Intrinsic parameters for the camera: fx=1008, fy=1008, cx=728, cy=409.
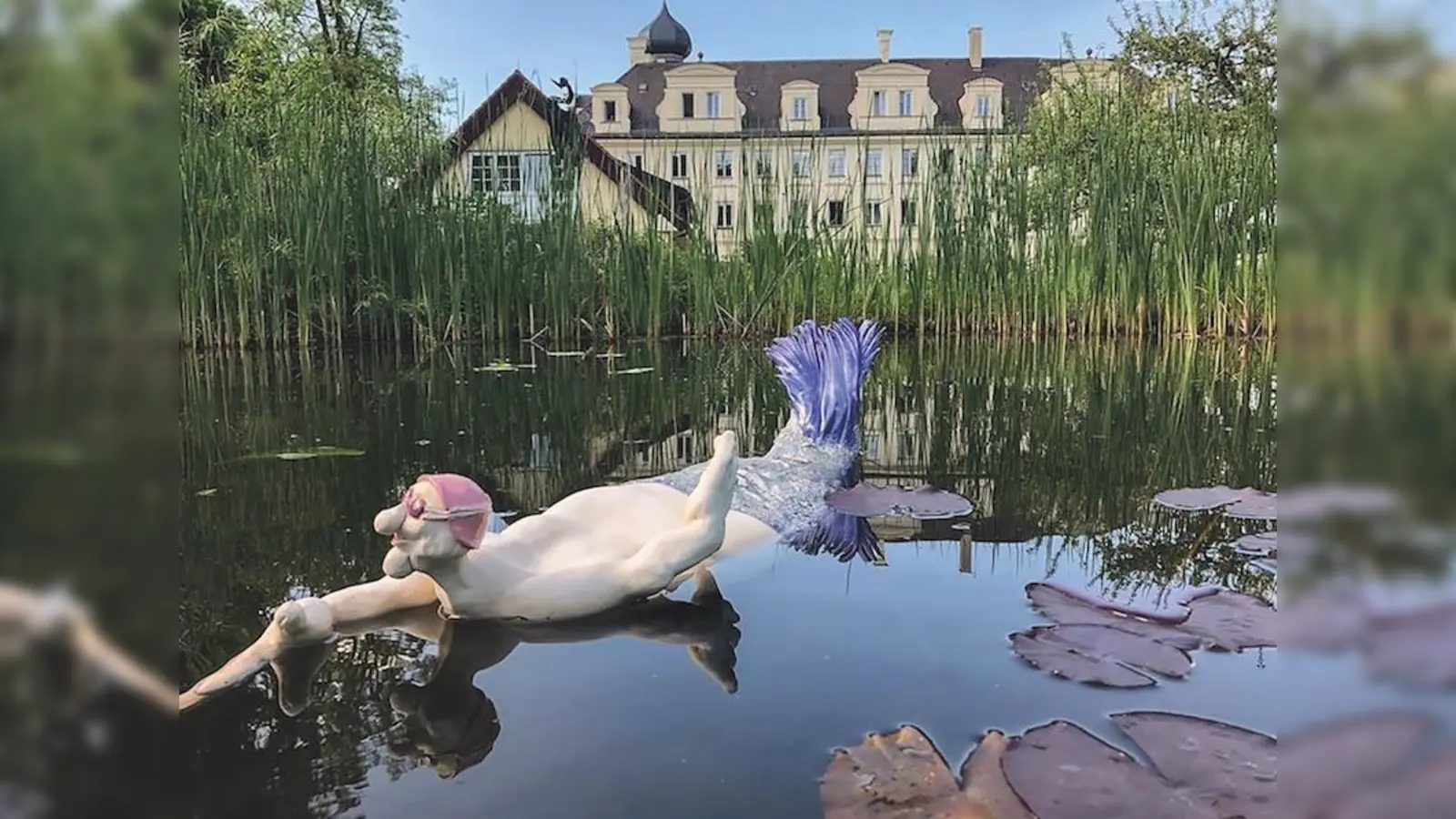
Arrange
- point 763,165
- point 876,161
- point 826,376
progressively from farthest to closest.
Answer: point 876,161
point 763,165
point 826,376

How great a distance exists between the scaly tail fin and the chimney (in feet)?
97.4

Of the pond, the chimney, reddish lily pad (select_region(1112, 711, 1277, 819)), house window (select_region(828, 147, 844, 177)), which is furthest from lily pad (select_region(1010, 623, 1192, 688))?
the chimney

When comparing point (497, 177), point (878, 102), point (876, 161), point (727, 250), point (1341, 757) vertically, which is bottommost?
point (1341, 757)

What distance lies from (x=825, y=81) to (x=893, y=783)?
2803 cm

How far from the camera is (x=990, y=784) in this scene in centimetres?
92

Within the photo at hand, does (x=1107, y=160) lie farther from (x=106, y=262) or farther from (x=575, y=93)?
(x=106, y=262)

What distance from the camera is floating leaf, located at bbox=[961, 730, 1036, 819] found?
2.85 feet

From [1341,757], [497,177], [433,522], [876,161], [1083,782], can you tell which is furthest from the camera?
[876,161]

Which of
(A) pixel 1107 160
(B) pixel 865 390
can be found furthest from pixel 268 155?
(A) pixel 1107 160

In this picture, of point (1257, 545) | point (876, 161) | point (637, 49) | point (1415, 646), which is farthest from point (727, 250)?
point (637, 49)

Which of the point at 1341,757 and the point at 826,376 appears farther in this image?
the point at 826,376

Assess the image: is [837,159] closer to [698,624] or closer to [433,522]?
[698,624]

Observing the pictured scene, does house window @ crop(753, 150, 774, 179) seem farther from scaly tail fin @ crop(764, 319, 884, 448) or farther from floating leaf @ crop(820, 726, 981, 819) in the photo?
floating leaf @ crop(820, 726, 981, 819)

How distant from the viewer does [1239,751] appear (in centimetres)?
94
